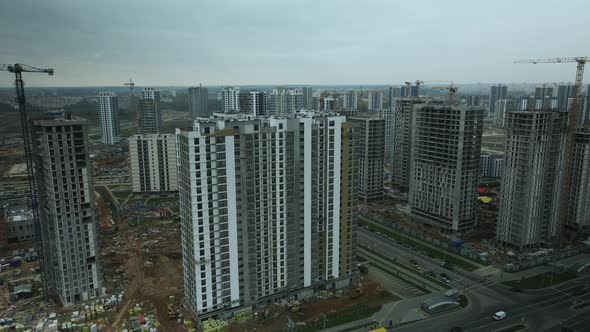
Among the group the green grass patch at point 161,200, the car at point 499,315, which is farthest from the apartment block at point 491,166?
the green grass patch at point 161,200

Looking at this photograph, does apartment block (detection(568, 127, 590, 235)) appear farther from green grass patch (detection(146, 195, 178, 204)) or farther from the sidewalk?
green grass patch (detection(146, 195, 178, 204))

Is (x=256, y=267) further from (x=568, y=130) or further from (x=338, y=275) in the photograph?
(x=568, y=130)

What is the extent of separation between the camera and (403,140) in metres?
A: 137

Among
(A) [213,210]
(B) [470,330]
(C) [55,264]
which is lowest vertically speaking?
(B) [470,330]

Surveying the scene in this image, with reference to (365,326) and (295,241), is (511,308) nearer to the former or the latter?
(365,326)

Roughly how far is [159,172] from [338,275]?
278ft

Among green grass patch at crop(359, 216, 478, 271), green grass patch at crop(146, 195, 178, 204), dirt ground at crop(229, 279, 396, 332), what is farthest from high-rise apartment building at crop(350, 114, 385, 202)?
green grass patch at crop(146, 195, 178, 204)

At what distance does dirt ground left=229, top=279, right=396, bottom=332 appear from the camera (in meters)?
63.1

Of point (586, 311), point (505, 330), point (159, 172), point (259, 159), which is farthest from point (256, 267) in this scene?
point (159, 172)

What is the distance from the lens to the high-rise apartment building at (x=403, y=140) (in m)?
135

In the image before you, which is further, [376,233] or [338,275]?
[376,233]

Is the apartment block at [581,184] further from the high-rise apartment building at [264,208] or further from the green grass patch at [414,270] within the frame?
the high-rise apartment building at [264,208]

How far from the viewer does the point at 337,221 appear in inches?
2835

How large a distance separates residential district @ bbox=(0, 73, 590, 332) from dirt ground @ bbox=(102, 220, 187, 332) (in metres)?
0.45
